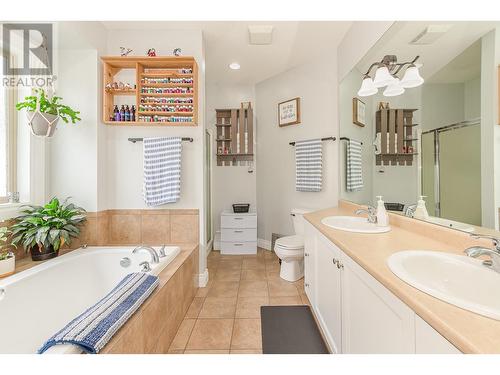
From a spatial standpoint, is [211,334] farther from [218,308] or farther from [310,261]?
[310,261]

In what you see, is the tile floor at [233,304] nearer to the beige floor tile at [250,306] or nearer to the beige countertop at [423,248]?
the beige floor tile at [250,306]

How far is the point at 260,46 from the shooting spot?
251 centimetres

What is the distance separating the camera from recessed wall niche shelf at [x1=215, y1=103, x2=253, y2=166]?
340 cm

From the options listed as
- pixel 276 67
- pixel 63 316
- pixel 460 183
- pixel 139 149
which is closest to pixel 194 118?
pixel 139 149

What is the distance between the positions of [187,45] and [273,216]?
2.47 m

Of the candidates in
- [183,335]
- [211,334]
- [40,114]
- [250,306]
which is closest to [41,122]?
[40,114]

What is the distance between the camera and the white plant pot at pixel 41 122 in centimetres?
164

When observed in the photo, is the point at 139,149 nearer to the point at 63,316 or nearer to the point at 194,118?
the point at 194,118

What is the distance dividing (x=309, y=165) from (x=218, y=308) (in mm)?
1943

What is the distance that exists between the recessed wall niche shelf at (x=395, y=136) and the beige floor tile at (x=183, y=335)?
2001 millimetres

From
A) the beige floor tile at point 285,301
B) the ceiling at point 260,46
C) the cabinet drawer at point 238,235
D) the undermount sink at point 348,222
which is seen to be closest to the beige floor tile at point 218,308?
the beige floor tile at point 285,301

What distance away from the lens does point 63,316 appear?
1.55 meters

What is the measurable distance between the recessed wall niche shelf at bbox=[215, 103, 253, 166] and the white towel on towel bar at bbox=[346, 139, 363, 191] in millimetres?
1571

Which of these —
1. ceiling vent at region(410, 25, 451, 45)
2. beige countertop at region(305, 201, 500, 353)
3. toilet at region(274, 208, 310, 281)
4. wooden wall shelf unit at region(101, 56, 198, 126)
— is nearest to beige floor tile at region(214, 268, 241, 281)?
toilet at region(274, 208, 310, 281)
